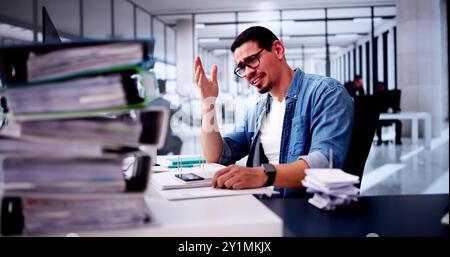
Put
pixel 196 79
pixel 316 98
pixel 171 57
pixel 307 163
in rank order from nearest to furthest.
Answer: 1. pixel 307 163
2. pixel 196 79
3. pixel 316 98
4. pixel 171 57

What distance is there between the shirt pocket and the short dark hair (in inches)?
13.4

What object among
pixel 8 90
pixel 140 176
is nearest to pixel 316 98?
pixel 140 176

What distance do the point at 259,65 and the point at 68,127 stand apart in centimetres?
110

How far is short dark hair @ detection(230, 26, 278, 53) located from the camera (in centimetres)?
155

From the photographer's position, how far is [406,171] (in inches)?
191

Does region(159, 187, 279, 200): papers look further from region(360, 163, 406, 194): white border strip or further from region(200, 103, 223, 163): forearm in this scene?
region(360, 163, 406, 194): white border strip

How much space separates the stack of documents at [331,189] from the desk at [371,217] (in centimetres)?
2

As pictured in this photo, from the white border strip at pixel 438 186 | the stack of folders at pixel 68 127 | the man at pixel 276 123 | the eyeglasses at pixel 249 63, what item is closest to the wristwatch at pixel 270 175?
the man at pixel 276 123

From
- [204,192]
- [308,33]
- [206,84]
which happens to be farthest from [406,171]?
[308,33]

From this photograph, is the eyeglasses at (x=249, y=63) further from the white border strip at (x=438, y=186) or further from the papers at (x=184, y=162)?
the white border strip at (x=438, y=186)

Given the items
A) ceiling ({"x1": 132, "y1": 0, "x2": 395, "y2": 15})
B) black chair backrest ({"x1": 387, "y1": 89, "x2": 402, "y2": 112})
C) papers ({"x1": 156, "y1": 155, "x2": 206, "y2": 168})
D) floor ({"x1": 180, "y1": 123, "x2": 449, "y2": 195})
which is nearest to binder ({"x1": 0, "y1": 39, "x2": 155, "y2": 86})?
papers ({"x1": 156, "y1": 155, "x2": 206, "y2": 168})

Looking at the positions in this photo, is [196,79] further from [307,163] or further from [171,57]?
[171,57]

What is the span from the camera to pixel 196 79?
1.33 metres
